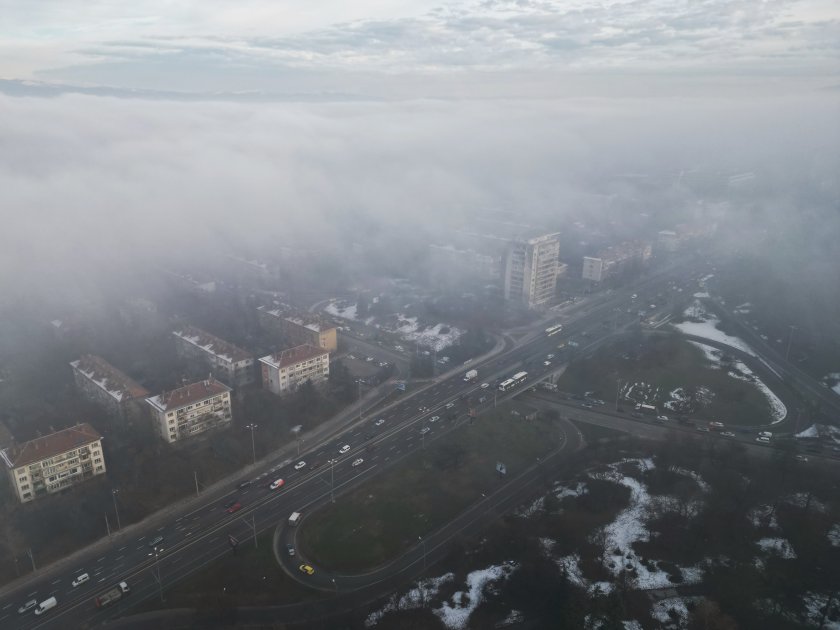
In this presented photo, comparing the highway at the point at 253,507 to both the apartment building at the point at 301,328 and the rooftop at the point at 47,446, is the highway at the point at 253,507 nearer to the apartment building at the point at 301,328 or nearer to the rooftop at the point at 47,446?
the rooftop at the point at 47,446

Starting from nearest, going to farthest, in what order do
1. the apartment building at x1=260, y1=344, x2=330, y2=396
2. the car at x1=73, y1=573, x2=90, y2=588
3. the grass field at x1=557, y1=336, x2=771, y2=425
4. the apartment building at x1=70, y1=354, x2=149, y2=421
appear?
the car at x1=73, y1=573, x2=90, y2=588 < the apartment building at x1=70, y1=354, x2=149, y2=421 < the grass field at x1=557, y1=336, x2=771, y2=425 < the apartment building at x1=260, y1=344, x2=330, y2=396

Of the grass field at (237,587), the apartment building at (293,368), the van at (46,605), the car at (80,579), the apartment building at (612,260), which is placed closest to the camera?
the van at (46,605)

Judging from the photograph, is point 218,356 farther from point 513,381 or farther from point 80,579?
point 513,381

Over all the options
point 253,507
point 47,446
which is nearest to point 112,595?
point 253,507

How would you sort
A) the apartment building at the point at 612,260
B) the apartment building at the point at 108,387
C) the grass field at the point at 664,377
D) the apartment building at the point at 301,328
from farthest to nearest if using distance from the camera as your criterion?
the apartment building at the point at 612,260
the apartment building at the point at 301,328
the grass field at the point at 664,377
the apartment building at the point at 108,387

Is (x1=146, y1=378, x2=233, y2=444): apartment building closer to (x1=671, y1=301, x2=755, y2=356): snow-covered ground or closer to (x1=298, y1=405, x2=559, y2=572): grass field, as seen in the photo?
(x1=298, y1=405, x2=559, y2=572): grass field

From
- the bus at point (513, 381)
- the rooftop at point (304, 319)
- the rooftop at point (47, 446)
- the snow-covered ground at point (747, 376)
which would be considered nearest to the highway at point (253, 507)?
the bus at point (513, 381)

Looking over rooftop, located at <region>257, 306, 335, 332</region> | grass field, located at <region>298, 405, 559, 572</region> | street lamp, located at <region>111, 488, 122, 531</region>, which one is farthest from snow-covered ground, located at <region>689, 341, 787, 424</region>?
street lamp, located at <region>111, 488, 122, 531</region>

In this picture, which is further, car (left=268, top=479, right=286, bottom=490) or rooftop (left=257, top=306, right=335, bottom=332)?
rooftop (left=257, top=306, right=335, bottom=332)
